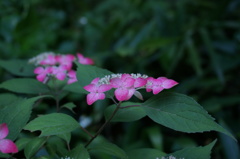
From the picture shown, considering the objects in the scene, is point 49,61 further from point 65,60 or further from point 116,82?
point 116,82

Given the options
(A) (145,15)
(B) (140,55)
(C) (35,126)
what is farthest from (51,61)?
(A) (145,15)

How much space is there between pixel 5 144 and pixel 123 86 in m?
0.20

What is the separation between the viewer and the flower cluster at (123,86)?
0.45 metres

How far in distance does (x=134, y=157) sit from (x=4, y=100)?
307mm

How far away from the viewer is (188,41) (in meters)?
1.72

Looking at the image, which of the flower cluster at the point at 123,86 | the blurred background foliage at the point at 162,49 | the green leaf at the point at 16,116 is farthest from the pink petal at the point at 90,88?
the blurred background foliage at the point at 162,49

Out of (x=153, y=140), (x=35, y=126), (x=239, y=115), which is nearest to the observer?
(x=35, y=126)

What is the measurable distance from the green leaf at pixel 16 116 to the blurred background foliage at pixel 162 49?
88 cm

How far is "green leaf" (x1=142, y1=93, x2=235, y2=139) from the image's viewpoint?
1.38 ft

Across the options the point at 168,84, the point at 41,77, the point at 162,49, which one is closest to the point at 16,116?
the point at 41,77

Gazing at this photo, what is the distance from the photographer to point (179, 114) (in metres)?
0.44

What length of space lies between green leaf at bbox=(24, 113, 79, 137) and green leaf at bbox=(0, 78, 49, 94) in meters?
0.16

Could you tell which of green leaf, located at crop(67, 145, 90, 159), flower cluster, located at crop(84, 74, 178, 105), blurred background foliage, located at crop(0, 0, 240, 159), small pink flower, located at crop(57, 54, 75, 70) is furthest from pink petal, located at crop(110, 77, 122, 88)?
blurred background foliage, located at crop(0, 0, 240, 159)

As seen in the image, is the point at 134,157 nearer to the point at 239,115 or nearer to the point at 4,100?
the point at 4,100
